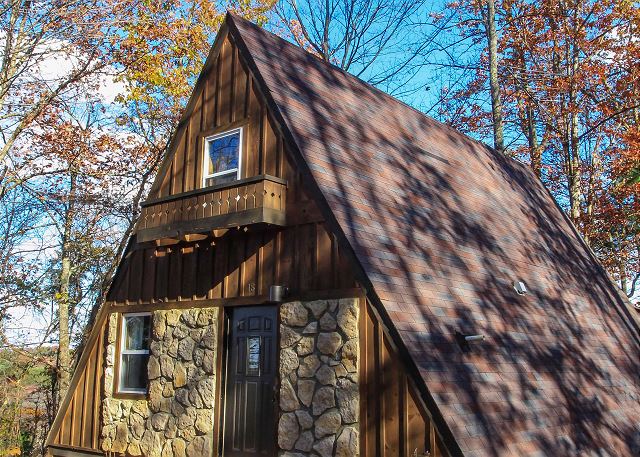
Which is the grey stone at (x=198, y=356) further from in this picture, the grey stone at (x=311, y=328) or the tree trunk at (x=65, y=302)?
the tree trunk at (x=65, y=302)

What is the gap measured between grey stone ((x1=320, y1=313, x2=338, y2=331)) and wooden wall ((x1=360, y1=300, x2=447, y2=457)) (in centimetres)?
41

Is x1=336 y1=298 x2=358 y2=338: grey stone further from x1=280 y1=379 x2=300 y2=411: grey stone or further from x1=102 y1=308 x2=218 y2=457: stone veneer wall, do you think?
x1=102 y1=308 x2=218 y2=457: stone veneer wall

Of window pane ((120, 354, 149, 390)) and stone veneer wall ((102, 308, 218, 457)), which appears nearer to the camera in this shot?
stone veneer wall ((102, 308, 218, 457))

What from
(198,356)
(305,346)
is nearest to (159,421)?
(198,356)

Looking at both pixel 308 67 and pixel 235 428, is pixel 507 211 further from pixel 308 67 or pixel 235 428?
pixel 235 428

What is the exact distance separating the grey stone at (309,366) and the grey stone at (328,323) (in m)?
0.36

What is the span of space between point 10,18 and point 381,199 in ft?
29.5

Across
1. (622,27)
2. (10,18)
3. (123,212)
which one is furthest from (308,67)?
(622,27)

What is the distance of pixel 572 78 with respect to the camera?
21.5m

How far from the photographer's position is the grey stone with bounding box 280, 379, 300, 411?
7285mm

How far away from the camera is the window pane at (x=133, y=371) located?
959 centimetres

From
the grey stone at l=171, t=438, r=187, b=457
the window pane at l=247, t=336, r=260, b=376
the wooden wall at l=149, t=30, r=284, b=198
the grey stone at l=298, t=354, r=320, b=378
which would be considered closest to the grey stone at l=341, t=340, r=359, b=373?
the grey stone at l=298, t=354, r=320, b=378

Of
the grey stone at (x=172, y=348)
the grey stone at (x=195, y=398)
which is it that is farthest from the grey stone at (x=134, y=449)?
the grey stone at (x=172, y=348)

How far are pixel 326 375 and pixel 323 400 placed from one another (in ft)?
0.90
